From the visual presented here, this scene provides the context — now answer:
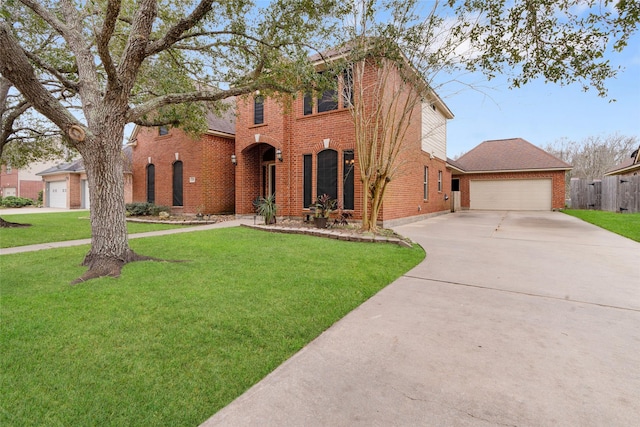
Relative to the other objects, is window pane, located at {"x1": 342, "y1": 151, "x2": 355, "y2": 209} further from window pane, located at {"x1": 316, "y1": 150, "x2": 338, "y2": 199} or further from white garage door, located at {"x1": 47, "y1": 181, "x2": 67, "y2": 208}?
white garage door, located at {"x1": 47, "y1": 181, "x2": 67, "y2": 208}

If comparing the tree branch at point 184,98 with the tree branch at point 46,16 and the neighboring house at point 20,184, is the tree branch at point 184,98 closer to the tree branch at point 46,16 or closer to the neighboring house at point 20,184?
the tree branch at point 46,16

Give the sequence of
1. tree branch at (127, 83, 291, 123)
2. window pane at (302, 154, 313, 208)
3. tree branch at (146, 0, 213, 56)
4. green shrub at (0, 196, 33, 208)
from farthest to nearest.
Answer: green shrub at (0, 196, 33, 208), window pane at (302, 154, 313, 208), tree branch at (127, 83, 291, 123), tree branch at (146, 0, 213, 56)

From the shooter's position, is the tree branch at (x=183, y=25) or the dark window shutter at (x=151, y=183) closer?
the tree branch at (x=183, y=25)

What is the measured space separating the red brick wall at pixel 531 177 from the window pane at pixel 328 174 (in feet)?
51.0

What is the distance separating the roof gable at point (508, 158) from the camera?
65.5ft

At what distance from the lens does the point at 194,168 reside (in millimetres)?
13898

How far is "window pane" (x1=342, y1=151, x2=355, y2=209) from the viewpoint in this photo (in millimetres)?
10297

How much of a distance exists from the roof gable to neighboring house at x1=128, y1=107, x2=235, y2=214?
16335 millimetres

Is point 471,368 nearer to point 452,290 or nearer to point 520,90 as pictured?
point 452,290

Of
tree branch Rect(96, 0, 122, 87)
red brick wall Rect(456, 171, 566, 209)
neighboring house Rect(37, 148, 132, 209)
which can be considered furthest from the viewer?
A: neighboring house Rect(37, 148, 132, 209)

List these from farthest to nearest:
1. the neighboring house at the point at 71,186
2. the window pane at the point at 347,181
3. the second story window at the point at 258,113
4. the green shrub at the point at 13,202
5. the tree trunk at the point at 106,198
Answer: the green shrub at the point at 13,202 → the neighboring house at the point at 71,186 → the second story window at the point at 258,113 → the window pane at the point at 347,181 → the tree trunk at the point at 106,198

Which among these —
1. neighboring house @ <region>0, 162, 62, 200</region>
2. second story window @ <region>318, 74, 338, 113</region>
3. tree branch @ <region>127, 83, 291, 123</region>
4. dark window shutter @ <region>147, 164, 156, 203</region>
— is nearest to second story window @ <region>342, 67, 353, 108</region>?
second story window @ <region>318, 74, 338, 113</region>

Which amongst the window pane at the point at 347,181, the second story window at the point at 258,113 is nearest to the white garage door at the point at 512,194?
the window pane at the point at 347,181

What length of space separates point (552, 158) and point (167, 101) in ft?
75.3
